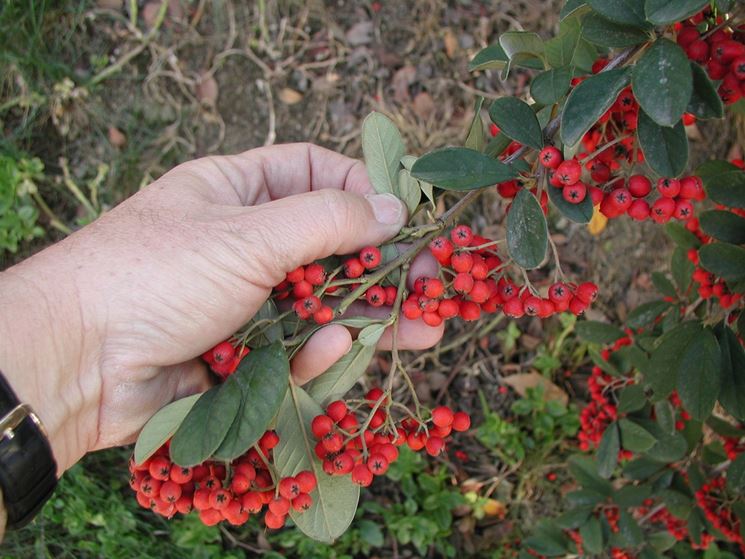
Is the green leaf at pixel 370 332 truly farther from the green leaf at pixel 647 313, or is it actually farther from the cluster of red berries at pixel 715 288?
the green leaf at pixel 647 313

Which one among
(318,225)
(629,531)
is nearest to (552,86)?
(318,225)

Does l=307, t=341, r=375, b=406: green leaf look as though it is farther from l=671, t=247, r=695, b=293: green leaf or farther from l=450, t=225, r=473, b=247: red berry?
l=671, t=247, r=695, b=293: green leaf

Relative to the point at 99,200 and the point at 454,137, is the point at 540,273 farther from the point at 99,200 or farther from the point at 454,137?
the point at 99,200

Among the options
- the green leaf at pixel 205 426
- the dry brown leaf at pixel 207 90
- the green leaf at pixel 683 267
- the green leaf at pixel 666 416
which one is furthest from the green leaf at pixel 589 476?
the dry brown leaf at pixel 207 90

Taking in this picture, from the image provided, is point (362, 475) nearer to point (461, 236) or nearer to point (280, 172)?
point (461, 236)

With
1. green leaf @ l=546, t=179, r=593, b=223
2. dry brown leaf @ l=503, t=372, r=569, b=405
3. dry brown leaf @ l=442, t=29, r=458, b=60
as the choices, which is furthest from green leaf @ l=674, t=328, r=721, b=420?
dry brown leaf @ l=442, t=29, r=458, b=60

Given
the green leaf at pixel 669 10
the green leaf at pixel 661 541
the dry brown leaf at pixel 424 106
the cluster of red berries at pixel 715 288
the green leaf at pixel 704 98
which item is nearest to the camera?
the green leaf at pixel 669 10
